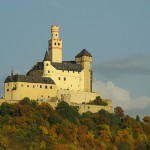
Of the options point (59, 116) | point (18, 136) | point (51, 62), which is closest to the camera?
point (18, 136)

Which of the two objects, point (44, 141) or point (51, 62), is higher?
point (51, 62)

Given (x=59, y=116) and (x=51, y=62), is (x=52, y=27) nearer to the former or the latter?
(x=51, y=62)

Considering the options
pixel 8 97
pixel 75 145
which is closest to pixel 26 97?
pixel 8 97

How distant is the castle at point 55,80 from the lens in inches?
4387

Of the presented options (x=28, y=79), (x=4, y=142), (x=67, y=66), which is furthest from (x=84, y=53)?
(x=4, y=142)

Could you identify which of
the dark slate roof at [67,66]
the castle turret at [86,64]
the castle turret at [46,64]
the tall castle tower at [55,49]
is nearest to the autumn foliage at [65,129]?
the castle turret at [86,64]

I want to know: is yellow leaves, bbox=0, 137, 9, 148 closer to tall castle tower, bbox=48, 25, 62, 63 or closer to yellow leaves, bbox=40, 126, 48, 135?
yellow leaves, bbox=40, 126, 48, 135

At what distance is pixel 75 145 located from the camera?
343 feet

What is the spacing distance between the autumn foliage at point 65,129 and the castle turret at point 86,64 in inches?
190

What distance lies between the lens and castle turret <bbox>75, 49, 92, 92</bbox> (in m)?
117

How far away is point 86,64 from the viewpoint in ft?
388

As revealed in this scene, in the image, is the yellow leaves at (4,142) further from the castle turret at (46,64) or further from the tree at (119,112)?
the tree at (119,112)

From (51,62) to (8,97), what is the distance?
8.28m

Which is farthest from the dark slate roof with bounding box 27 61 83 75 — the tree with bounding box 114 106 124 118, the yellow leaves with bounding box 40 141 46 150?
the yellow leaves with bounding box 40 141 46 150
